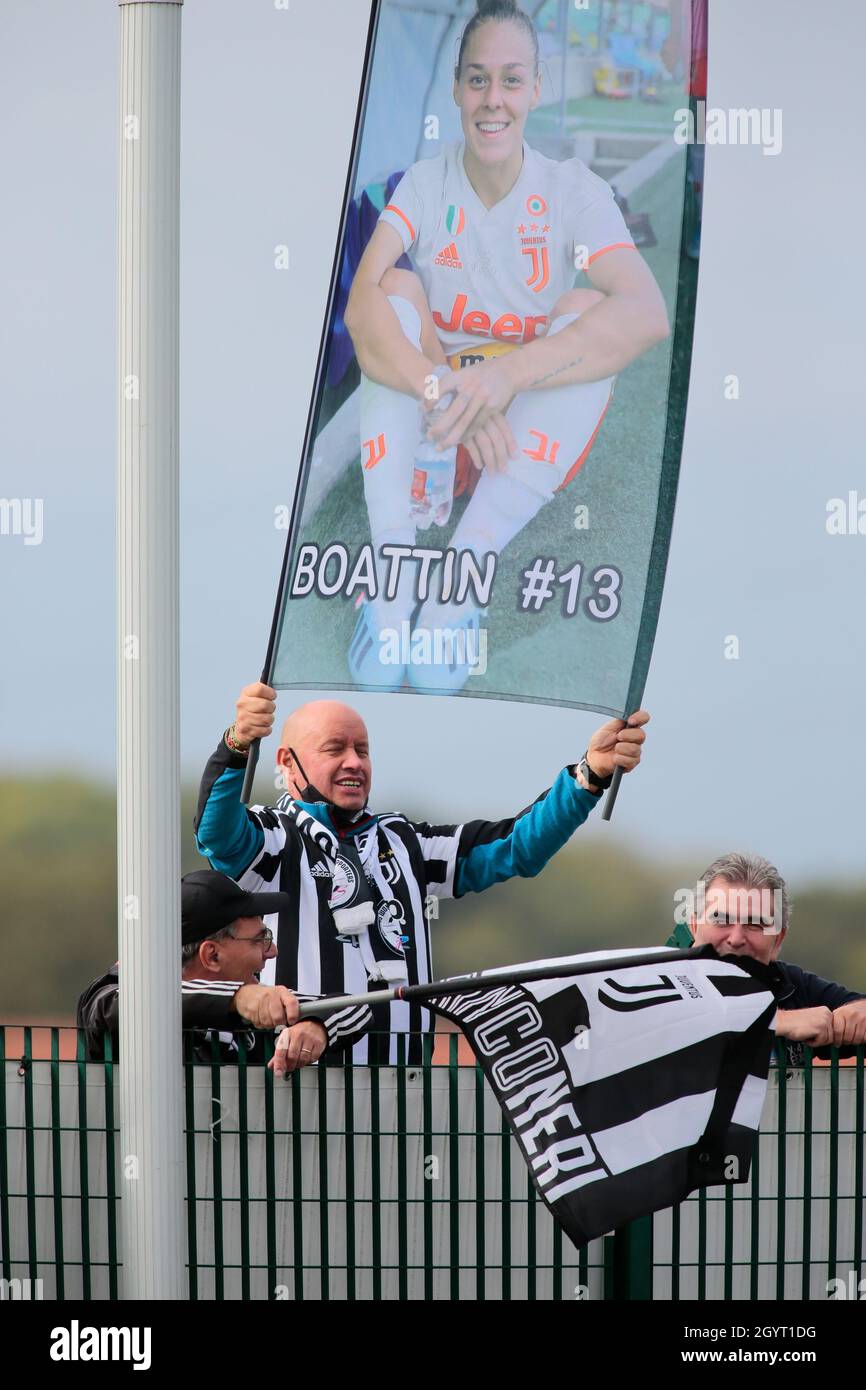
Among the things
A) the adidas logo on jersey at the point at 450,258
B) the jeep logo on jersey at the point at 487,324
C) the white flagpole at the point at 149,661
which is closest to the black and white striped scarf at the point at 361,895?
the white flagpole at the point at 149,661

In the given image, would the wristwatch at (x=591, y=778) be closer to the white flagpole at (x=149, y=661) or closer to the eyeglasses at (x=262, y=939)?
the eyeglasses at (x=262, y=939)

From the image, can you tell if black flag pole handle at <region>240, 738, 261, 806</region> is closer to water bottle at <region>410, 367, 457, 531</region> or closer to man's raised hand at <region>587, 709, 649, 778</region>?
water bottle at <region>410, 367, 457, 531</region>

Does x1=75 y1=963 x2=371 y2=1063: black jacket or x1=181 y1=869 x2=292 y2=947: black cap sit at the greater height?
x1=181 y1=869 x2=292 y2=947: black cap

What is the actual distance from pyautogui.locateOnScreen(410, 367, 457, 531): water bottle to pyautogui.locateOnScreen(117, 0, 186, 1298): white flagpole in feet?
4.05

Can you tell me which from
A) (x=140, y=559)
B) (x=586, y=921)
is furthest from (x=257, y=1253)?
(x=586, y=921)

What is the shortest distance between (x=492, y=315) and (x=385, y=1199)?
2.54 meters

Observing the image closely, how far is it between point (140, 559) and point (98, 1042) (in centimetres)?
109

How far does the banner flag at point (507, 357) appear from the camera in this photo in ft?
14.7

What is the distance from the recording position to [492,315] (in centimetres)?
480

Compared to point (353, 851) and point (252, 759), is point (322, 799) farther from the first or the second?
point (252, 759)

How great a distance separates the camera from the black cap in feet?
12.6

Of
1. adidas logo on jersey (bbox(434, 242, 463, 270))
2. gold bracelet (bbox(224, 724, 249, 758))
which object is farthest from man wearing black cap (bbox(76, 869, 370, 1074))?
adidas logo on jersey (bbox(434, 242, 463, 270))
